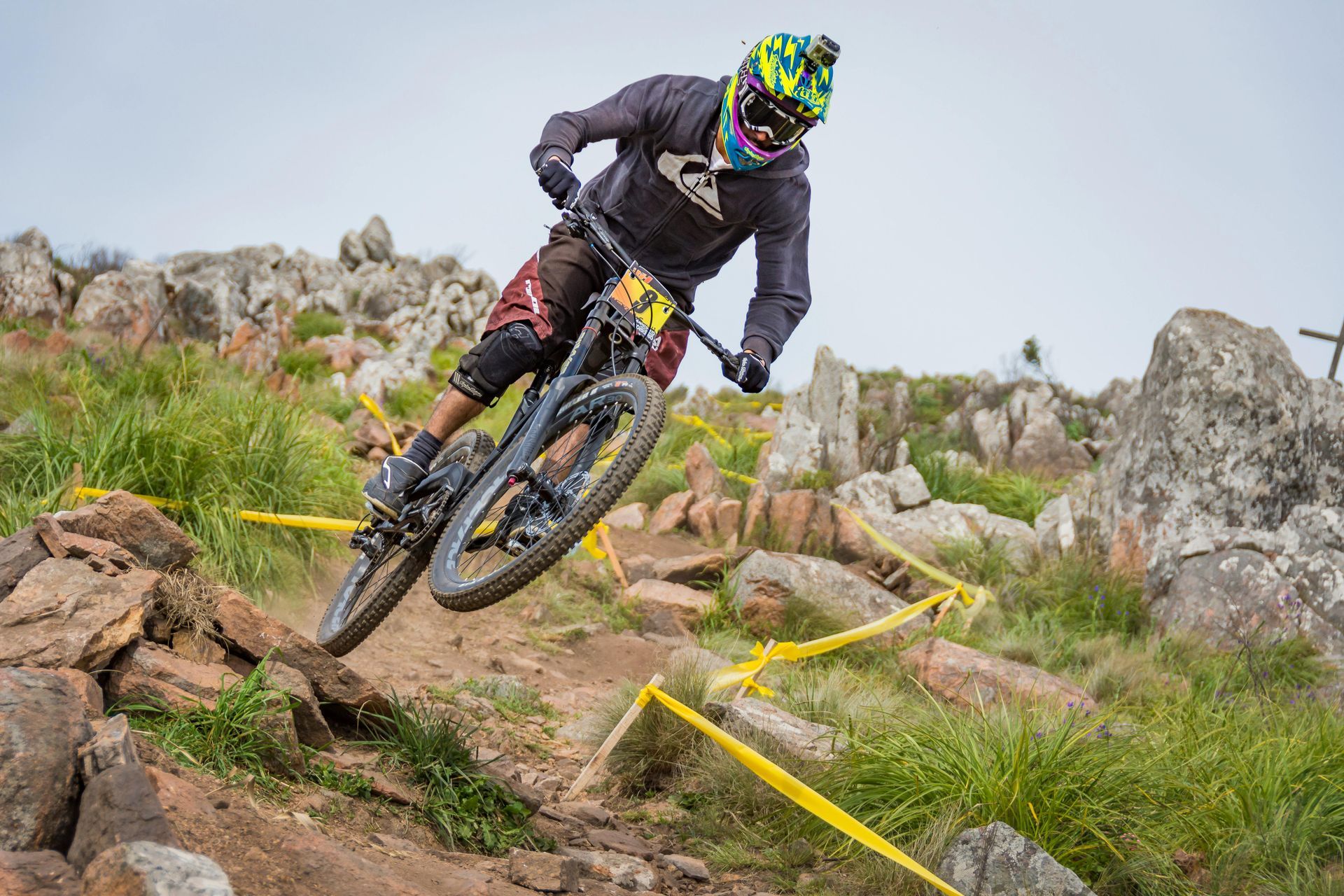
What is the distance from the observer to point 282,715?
3562mm

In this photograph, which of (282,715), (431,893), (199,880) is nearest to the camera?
(199,880)

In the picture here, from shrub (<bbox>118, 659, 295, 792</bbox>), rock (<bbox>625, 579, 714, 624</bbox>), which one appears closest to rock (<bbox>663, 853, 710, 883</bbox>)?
shrub (<bbox>118, 659, 295, 792</bbox>)

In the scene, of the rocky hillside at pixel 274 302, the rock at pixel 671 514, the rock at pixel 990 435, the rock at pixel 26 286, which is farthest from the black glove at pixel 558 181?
the rock at pixel 990 435

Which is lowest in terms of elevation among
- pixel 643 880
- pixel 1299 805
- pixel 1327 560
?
pixel 643 880

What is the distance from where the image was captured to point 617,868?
370 cm

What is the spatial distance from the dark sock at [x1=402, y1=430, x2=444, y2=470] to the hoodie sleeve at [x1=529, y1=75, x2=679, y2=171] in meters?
1.45

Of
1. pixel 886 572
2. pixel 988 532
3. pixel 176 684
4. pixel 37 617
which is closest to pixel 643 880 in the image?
pixel 176 684

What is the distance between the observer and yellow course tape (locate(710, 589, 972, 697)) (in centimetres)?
539

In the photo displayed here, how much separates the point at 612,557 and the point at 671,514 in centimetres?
175

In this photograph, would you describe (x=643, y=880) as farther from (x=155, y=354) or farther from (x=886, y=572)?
(x=155, y=354)

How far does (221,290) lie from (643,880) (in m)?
16.5

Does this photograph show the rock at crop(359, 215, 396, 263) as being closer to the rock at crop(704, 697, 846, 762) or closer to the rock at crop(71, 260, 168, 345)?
the rock at crop(71, 260, 168, 345)

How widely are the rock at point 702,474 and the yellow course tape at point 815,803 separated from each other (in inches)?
242

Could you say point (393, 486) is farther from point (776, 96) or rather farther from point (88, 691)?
point (776, 96)
